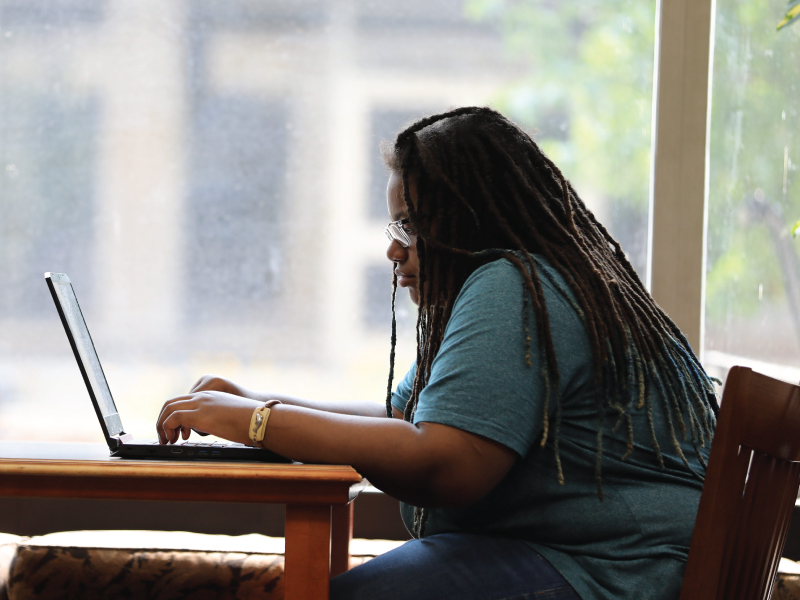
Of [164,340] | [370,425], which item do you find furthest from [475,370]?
[164,340]

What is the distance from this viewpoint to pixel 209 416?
0.91 m

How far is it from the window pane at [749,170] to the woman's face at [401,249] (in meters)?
1.01

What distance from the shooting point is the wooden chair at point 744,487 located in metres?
0.76

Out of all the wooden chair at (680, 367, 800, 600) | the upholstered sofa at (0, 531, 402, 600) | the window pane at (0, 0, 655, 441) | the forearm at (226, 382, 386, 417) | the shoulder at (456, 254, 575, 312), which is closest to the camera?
the wooden chair at (680, 367, 800, 600)

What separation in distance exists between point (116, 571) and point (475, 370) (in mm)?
1101

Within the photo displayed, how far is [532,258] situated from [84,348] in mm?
739

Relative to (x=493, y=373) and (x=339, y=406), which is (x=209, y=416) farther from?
(x=339, y=406)

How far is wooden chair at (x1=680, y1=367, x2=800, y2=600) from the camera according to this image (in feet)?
2.48

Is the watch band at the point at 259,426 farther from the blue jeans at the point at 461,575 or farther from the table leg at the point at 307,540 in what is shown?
the blue jeans at the point at 461,575

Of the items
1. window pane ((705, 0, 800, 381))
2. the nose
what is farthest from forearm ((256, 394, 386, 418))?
window pane ((705, 0, 800, 381))

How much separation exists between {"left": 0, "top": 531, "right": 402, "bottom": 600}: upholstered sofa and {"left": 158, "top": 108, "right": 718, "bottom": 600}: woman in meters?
0.65

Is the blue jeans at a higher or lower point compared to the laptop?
lower

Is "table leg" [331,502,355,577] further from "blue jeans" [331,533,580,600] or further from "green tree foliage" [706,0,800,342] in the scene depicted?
"green tree foliage" [706,0,800,342]

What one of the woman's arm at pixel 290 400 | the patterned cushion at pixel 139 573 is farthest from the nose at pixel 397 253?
the patterned cushion at pixel 139 573
